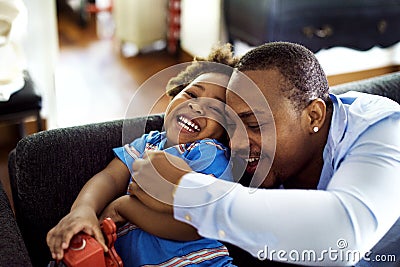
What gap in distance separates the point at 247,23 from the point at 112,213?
1888 mm

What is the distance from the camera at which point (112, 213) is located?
1114 millimetres

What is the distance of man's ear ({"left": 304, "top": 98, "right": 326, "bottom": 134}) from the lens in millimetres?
1011

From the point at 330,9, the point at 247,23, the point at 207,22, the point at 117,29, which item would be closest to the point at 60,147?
the point at 247,23

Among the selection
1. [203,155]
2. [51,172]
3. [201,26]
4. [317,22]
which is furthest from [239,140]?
[201,26]

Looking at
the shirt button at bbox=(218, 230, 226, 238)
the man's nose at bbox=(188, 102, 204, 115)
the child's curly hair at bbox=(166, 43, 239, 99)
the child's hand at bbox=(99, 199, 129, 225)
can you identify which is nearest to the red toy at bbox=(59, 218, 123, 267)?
the child's hand at bbox=(99, 199, 129, 225)

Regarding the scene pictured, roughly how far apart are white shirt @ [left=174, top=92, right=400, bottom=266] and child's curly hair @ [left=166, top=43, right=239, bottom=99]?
0.47 metres

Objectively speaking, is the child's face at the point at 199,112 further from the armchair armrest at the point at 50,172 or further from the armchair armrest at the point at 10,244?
the armchair armrest at the point at 10,244

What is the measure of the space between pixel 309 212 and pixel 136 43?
2.98 metres

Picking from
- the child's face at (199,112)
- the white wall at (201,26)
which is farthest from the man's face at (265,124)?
the white wall at (201,26)

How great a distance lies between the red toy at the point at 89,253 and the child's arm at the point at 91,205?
1cm

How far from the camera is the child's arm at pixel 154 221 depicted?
1.02 m

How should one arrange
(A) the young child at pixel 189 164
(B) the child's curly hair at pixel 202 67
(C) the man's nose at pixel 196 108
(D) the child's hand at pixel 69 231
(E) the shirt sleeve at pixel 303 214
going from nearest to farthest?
(E) the shirt sleeve at pixel 303 214 < (D) the child's hand at pixel 69 231 < (A) the young child at pixel 189 164 < (C) the man's nose at pixel 196 108 < (B) the child's curly hair at pixel 202 67

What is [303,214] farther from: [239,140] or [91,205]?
[91,205]

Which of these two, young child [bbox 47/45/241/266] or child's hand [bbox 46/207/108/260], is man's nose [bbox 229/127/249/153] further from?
child's hand [bbox 46/207/108/260]
